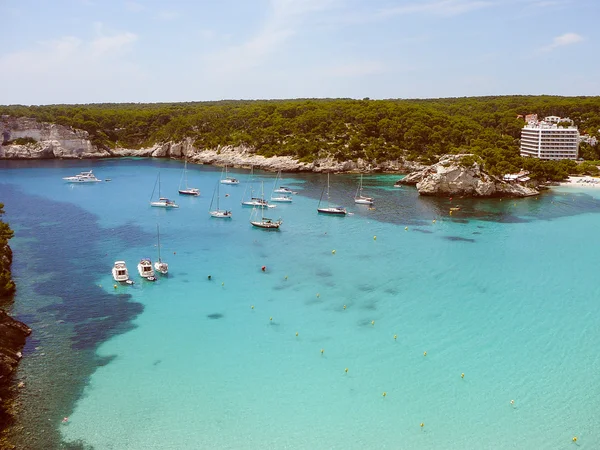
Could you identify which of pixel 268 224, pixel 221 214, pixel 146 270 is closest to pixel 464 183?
pixel 268 224

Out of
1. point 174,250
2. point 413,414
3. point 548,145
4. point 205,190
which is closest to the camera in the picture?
point 413,414

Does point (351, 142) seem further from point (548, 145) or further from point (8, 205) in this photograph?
point (8, 205)

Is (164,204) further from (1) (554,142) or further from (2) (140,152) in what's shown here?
(1) (554,142)

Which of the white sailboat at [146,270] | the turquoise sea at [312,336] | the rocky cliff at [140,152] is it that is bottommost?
the turquoise sea at [312,336]

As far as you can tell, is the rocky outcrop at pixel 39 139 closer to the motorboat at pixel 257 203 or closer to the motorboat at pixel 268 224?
the motorboat at pixel 257 203

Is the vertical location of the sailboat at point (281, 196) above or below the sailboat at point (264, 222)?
above

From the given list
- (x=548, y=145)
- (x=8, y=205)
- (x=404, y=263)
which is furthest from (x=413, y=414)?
(x=548, y=145)

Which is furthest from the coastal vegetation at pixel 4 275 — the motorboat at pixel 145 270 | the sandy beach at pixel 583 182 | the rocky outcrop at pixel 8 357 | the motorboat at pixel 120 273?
the sandy beach at pixel 583 182
